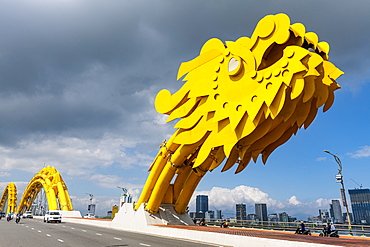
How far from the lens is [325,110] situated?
16062 millimetres

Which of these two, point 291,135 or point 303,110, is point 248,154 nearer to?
point 291,135

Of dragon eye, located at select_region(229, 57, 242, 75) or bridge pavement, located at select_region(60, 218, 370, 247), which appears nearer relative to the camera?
bridge pavement, located at select_region(60, 218, 370, 247)

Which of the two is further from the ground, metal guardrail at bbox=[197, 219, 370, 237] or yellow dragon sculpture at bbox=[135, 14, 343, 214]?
yellow dragon sculpture at bbox=[135, 14, 343, 214]

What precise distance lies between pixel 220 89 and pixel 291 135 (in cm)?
595

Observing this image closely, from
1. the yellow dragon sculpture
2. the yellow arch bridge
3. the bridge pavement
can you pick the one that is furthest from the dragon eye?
the yellow arch bridge

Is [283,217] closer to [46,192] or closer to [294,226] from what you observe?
[294,226]

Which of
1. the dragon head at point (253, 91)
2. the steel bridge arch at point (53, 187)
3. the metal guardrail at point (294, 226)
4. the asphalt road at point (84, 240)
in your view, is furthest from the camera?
the steel bridge arch at point (53, 187)

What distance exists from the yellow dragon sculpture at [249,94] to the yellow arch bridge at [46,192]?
149 ft

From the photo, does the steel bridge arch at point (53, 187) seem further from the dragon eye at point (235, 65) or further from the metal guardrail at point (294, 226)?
the dragon eye at point (235, 65)

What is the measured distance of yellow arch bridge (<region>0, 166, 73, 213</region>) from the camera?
191ft

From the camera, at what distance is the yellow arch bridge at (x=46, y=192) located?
58.2m

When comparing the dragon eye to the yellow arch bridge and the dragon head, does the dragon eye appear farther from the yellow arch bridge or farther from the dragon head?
the yellow arch bridge

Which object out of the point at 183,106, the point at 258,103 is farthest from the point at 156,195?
the point at 258,103

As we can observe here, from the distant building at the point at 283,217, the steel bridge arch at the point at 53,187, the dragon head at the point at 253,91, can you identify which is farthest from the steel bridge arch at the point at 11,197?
the dragon head at the point at 253,91
